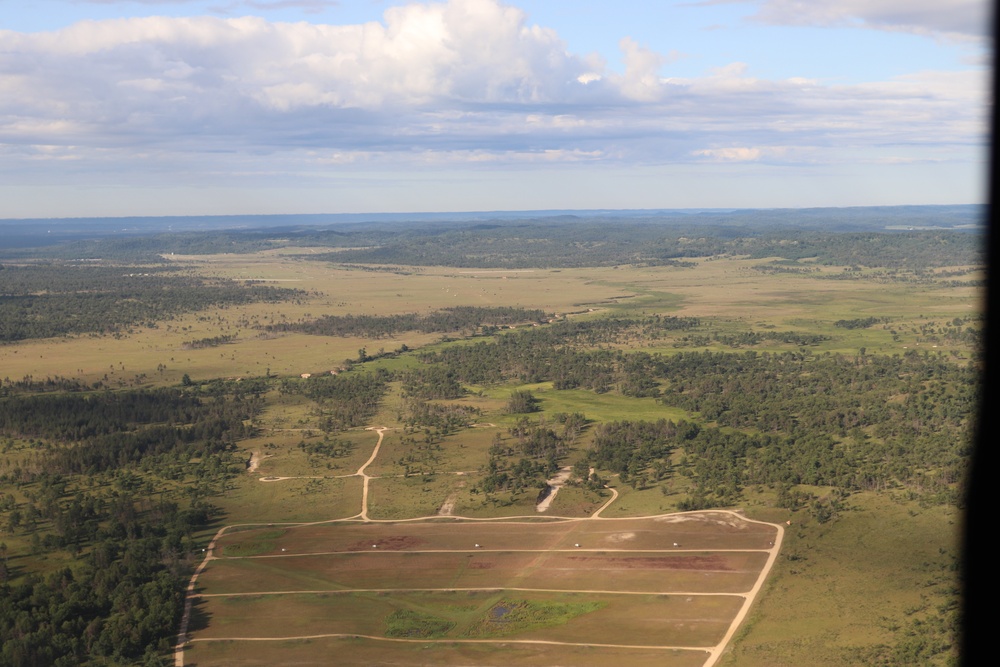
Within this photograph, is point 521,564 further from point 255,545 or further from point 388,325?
point 388,325

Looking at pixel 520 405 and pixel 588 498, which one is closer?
pixel 588 498

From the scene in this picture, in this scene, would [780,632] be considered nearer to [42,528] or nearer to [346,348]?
[42,528]

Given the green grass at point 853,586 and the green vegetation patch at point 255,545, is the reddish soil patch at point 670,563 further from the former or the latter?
the green vegetation patch at point 255,545

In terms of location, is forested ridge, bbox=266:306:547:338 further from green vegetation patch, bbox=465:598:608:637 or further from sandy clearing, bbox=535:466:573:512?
green vegetation patch, bbox=465:598:608:637

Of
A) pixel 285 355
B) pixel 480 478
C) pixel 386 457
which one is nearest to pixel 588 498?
pixel 480 478

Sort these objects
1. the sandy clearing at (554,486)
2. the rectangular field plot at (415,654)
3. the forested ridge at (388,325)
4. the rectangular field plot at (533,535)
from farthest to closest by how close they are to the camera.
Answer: the forested ridge at (388,325) < the sandy clearing at (554,486) < the rectangular field plot at (533,535) < the rectangular field plot at (415,654)

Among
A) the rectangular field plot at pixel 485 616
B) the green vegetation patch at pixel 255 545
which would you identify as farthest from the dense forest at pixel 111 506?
the rectangular field plot at pixel 485 616
